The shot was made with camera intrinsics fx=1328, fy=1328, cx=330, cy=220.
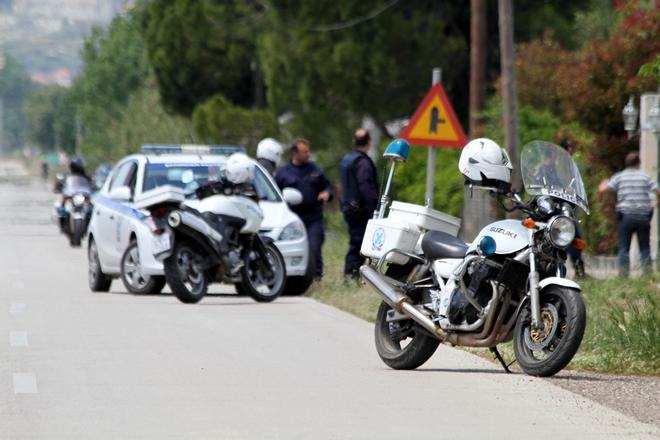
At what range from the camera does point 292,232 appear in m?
15.0

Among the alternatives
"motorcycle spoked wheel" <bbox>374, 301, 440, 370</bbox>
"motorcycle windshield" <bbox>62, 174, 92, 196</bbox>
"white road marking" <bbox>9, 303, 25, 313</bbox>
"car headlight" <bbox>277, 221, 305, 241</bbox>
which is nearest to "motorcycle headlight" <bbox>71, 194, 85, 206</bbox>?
A: "motorcycle windshield" <bbox>62, 174, 92, 196</bbox>

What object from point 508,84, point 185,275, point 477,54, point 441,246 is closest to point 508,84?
point 508,84

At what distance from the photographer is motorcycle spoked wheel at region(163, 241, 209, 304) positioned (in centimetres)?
1342

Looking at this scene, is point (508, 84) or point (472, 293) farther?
point (508, 84)

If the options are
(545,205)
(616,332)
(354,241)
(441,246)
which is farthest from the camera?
(354,241)

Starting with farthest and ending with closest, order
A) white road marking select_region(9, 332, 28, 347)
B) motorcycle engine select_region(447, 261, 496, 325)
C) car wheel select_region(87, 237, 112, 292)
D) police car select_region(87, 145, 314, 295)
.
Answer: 1. car wheel select_region(87, 237, 112, 292)
2. police car select_region(87, 145, 314, 295)
3. white road marking select_region(9, 332, 28, 347)
4. motorcycle engine select_region(447, 261, 496, 325)

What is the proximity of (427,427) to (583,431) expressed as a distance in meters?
0.79

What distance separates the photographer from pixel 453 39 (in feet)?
94.3

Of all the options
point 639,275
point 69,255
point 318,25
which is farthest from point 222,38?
point 639,275

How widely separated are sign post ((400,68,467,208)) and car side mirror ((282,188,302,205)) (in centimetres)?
169

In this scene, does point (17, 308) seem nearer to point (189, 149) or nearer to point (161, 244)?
point (161, 244)

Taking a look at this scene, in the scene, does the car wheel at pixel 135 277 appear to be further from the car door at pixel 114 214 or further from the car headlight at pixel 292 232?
the car headlight at pixel 292 232

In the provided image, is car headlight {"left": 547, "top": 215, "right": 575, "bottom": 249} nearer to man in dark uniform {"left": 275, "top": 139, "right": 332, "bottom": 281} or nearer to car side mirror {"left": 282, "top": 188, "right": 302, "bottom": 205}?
car side mirror {"left": 282, "top": 188, "right": 302, "bottom": 205}

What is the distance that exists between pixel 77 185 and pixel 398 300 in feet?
62.7
